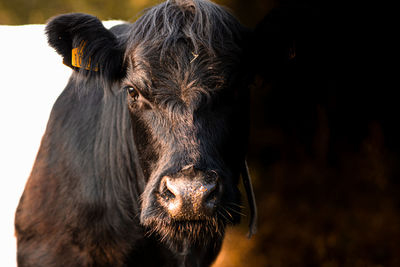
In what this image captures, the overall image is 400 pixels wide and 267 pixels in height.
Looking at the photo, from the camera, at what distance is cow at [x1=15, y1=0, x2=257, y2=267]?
2.28 metres

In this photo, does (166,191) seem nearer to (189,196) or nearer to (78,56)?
(189,196)

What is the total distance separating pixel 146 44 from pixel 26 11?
654 cm

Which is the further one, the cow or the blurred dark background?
the blurred dark background

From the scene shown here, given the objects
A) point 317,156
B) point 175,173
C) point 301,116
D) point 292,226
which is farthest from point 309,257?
point 175,173

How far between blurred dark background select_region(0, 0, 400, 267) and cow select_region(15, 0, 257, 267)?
239 cm

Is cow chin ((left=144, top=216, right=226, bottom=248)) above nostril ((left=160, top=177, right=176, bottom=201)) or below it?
below

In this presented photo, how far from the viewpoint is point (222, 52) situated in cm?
250

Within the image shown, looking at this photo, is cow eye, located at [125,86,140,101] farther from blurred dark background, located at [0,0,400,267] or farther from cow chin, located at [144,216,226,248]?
blurred dark background, located at [0,0,400,267]

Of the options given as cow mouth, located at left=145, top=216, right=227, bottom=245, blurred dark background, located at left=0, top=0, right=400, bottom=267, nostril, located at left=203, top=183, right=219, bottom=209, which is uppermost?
nostril, located at left=203, top=183, right=219, bottom=209

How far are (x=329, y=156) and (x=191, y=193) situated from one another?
3708 mm

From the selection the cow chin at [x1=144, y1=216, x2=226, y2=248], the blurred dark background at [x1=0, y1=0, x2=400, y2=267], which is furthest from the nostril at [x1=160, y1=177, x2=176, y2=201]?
the blurred dark background at [x1=0, y1=0, x2=400, y2=267]

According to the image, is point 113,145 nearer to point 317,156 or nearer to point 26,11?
point 317,156

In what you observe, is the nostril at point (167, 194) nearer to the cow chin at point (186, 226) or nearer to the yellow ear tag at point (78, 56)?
the cow chin at point (186, 226)

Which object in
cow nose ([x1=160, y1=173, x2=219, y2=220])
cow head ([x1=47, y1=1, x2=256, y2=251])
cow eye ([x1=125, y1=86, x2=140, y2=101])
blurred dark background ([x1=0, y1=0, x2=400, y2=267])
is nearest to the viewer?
cow nose ([x1=160, y1=173, x2=219, y2=220])
